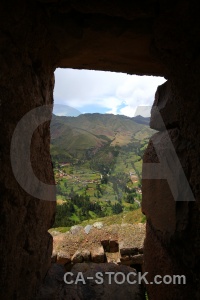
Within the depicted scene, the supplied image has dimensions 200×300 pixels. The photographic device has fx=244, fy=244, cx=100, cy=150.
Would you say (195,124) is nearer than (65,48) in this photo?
Yes

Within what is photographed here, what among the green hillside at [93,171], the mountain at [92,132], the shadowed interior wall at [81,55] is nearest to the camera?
the shadowed interior wall at [81,55]

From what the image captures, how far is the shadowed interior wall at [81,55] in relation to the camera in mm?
1110

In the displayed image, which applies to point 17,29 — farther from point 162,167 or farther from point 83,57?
point 162,167

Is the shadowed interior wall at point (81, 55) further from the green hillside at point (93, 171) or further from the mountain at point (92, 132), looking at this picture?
the mountain at point (92, 132)

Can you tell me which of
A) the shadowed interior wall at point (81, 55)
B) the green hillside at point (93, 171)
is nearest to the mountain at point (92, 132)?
the green hillside at point (93, 171)

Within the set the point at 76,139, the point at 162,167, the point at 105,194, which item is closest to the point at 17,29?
the point at 162,167

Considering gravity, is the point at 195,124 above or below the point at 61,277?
above

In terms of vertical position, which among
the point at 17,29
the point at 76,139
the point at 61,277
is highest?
the point at 76,139

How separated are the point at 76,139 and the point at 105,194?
94.4 ft

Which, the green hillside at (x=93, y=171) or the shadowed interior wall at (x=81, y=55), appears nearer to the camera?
the shadowed interior wall at (x=81, y=55)

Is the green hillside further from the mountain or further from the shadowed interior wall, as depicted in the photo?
the shadowed interior wall

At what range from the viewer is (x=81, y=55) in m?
1.71

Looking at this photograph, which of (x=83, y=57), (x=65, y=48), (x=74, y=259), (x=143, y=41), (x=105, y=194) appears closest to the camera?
(x=143, y=41)

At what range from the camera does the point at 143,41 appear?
1483mm
